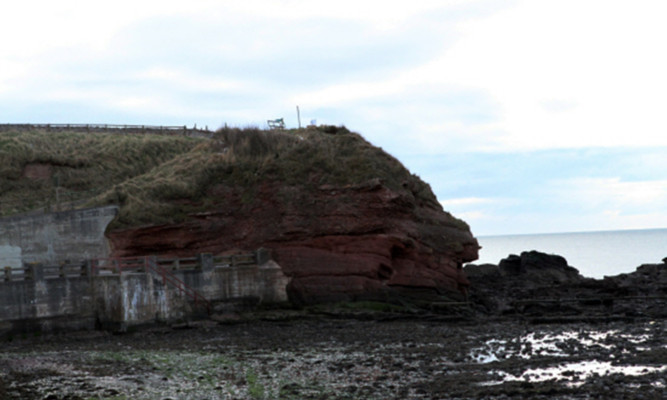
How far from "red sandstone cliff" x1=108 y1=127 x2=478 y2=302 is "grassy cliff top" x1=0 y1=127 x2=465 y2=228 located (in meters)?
0.54

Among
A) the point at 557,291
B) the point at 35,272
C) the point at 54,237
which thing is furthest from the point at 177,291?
the point at 557,291

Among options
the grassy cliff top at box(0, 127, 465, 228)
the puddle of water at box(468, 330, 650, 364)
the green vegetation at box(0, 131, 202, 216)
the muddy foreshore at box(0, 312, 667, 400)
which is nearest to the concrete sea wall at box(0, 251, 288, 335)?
the muddy foreshore at box(0, 312, 667, 400)

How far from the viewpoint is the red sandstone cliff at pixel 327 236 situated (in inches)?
1602

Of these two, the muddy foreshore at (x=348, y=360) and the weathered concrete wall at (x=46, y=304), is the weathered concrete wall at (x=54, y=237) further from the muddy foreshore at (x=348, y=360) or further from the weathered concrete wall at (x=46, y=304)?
the muddy foreshore at (x=348, y=360)

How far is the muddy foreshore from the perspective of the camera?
69.3 ft

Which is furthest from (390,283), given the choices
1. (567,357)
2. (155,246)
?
(567,357)

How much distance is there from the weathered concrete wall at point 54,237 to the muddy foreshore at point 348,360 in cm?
861

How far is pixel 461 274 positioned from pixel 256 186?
1208cm

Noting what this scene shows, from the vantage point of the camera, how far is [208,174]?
4628cm

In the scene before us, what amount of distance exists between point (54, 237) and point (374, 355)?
21587 millimetres

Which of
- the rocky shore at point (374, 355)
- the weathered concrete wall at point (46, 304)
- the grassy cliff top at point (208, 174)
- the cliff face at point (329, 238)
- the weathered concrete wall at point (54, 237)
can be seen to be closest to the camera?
the rocky shore at point (374, 355)

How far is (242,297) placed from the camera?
131ft

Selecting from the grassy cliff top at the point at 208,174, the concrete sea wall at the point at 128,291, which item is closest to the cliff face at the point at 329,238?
the grassy cliff top at the point at 208,174

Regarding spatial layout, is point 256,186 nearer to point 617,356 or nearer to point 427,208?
point 427,208
